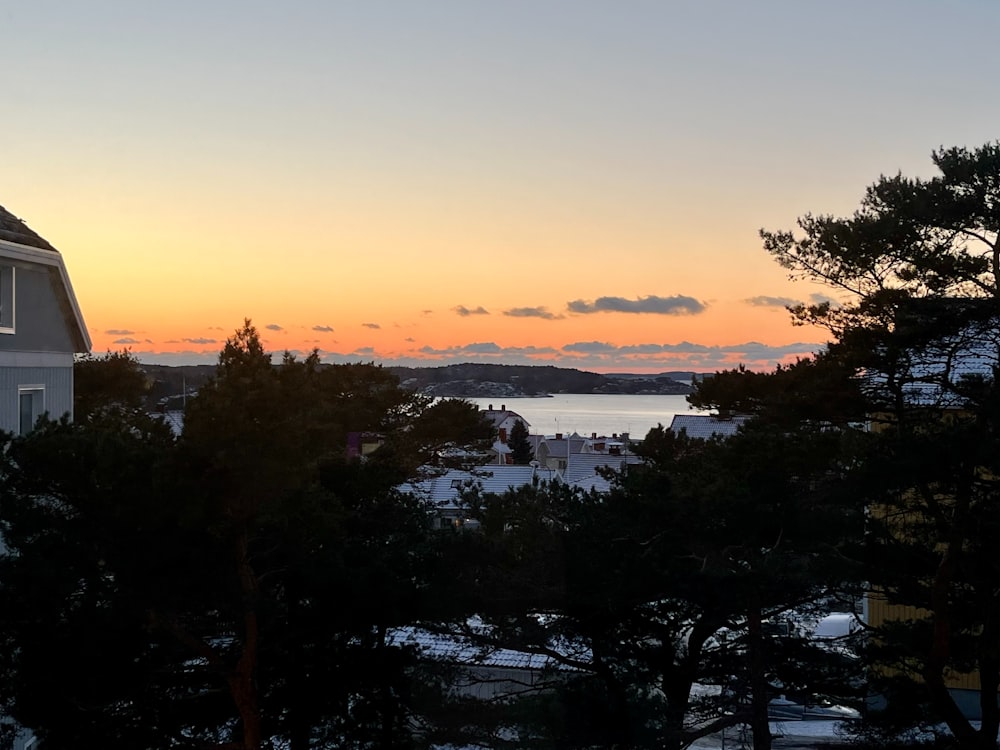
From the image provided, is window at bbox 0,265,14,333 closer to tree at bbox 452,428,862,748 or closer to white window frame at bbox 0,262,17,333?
white window frame at bbox 0,262,17,333

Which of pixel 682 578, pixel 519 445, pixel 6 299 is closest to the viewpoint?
pixel 682 578

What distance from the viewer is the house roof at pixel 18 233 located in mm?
10719

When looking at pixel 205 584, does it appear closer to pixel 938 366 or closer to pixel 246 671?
pixel 246 671

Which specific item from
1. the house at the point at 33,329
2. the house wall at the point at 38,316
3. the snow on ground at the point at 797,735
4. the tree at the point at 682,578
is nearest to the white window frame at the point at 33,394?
the house at the point at 33,329

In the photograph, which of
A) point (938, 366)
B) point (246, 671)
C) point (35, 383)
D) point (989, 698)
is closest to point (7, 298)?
point (35, 383)

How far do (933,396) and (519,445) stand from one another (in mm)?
57504

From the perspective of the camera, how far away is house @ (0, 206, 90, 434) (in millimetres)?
10773

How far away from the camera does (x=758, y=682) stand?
9.43 m

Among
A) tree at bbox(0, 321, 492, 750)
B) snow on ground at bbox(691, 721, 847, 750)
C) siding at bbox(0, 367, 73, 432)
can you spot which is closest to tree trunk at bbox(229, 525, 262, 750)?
tree at bbox(0, 321, 492, 750)

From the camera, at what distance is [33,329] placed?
11.4 metres

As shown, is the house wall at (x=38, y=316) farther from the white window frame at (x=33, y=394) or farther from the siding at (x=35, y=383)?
the white window frame at (x=33, y=394)

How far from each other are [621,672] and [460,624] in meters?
1.79

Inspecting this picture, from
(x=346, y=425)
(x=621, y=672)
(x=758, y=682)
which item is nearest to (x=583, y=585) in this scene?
(x=621, y=672)

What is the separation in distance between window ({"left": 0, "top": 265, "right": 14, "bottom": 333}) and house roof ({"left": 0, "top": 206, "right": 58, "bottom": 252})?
357 mm
